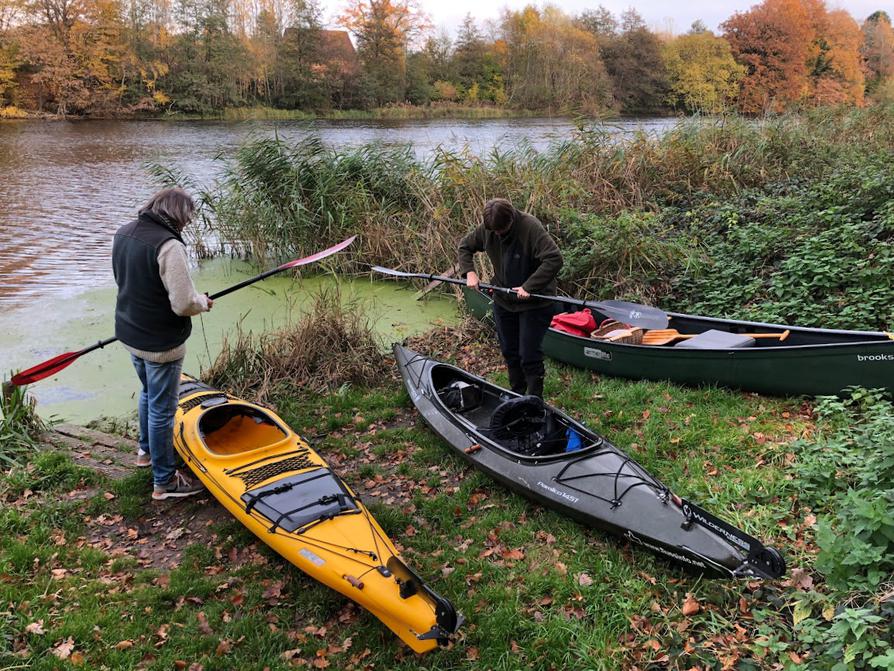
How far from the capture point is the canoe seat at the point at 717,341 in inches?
197

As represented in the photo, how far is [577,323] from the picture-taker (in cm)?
598

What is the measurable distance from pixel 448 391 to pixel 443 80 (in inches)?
1317

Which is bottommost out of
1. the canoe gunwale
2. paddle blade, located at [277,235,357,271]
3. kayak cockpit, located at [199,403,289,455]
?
kayak cockpit, located at [199,403,289,455]

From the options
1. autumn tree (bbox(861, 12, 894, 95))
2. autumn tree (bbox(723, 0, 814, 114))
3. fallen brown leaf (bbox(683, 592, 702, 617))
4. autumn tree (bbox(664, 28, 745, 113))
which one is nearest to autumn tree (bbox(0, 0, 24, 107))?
autumn tree (bbox(664, 28, 745, 113))

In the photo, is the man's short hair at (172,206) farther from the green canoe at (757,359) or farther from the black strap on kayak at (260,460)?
the green canoe at (757,359)

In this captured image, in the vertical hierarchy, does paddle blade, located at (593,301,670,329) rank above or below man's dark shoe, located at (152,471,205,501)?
above

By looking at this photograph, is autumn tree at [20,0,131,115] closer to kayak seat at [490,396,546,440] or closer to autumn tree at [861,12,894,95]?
autumn tree at [861,12,894,95]

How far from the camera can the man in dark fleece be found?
4.16m

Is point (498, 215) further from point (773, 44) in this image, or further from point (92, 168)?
point (773, 44)

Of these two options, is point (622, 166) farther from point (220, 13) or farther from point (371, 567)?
point (220, 13)

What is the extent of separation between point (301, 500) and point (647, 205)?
6.86 meters

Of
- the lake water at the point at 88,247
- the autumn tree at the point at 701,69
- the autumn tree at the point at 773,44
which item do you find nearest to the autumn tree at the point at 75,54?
the lake water at the point at 88,247

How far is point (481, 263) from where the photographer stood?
7.20 metres

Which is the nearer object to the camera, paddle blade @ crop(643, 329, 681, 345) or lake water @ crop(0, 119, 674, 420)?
paddle blade @ crop(643, 329, 681, 345)
